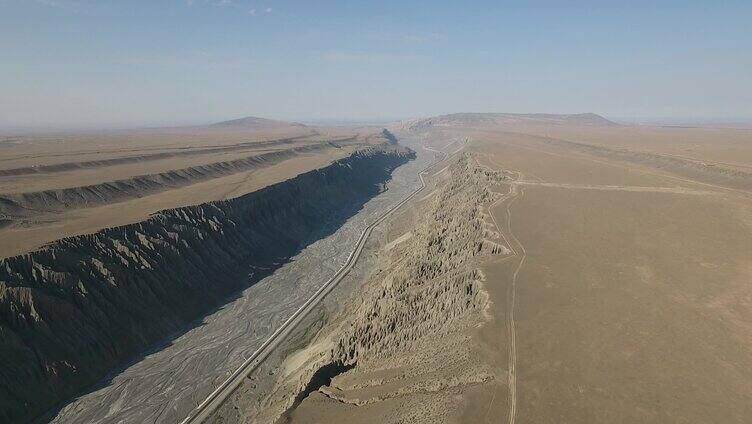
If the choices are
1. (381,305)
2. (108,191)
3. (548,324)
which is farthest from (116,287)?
(548,324)

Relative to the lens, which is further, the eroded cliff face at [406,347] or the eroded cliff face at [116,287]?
the eroded cliff face at [116,287]

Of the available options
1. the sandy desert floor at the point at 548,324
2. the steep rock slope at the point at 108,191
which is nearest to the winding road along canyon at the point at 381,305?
the sandy desert floor at the point at 548,324

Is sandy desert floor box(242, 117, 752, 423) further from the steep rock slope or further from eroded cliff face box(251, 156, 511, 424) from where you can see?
the steep rock slope

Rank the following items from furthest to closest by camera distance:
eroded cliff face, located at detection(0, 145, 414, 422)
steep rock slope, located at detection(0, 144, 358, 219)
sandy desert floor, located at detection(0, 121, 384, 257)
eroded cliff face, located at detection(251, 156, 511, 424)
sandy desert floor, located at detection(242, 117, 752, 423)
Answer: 1. steep rock slope, located at detection(0, 144, 358, 219)
2. sandy desert floor, located at detection(0, 121, 384, 257)
3. eroded cliff face, located at detection(0, 145, 414, 422)
4. eroded cliff face, located at detection(251, 156, 511, 424)
5. sandy desert floor, located at detection(242, 117, 752, 423)

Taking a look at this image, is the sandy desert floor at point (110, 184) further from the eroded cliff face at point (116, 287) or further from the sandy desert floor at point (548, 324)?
the sandy desert floor at point (548, 324)

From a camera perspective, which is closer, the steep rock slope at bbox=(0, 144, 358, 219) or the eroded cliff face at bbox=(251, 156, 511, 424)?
the eroded cliff face at bbox=(251, 156, 511, 424)

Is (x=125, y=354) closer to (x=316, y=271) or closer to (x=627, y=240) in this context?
(x=316, y=271)

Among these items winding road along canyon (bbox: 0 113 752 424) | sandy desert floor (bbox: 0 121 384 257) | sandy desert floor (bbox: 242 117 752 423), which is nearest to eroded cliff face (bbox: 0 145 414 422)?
winding road along canyon (bbox: 0 113 752 424)
